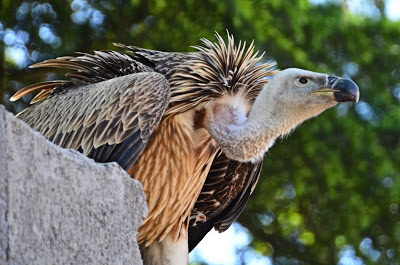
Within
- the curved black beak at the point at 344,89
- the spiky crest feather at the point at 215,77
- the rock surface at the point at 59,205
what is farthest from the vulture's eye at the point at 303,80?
the rock surface at the point at 59,205

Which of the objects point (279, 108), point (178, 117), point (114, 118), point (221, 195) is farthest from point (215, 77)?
point (221, 195)

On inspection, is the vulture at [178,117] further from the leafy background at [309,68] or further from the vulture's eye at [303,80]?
the leafy background at [309,68]

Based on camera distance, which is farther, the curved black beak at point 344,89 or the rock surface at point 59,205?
the curved black beak at point 344,89

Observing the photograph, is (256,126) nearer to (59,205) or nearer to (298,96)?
(298,96)

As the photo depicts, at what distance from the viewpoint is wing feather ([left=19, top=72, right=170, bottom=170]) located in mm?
4188

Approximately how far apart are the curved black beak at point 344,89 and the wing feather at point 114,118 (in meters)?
0.83

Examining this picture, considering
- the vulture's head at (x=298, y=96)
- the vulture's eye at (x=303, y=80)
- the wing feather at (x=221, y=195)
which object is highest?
the vulture's eye at (x=303, y=80)

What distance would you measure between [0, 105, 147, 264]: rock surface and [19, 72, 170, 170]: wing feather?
4.25ft

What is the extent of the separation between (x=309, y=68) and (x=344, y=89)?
8.37 feet

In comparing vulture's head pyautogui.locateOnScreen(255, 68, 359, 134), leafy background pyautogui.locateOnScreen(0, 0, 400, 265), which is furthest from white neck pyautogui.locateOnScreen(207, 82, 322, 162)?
leafy background pyautogui.locateOnScreen(0, 0, 400, 265)

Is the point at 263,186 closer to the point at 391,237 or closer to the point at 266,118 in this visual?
the point at 391,237

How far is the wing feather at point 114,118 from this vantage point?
4188mm

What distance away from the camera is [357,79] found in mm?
7672

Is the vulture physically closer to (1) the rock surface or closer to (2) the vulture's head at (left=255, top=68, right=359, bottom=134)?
(2) the vulture's head at (left=255, top=68, right=359, bottom=134)
